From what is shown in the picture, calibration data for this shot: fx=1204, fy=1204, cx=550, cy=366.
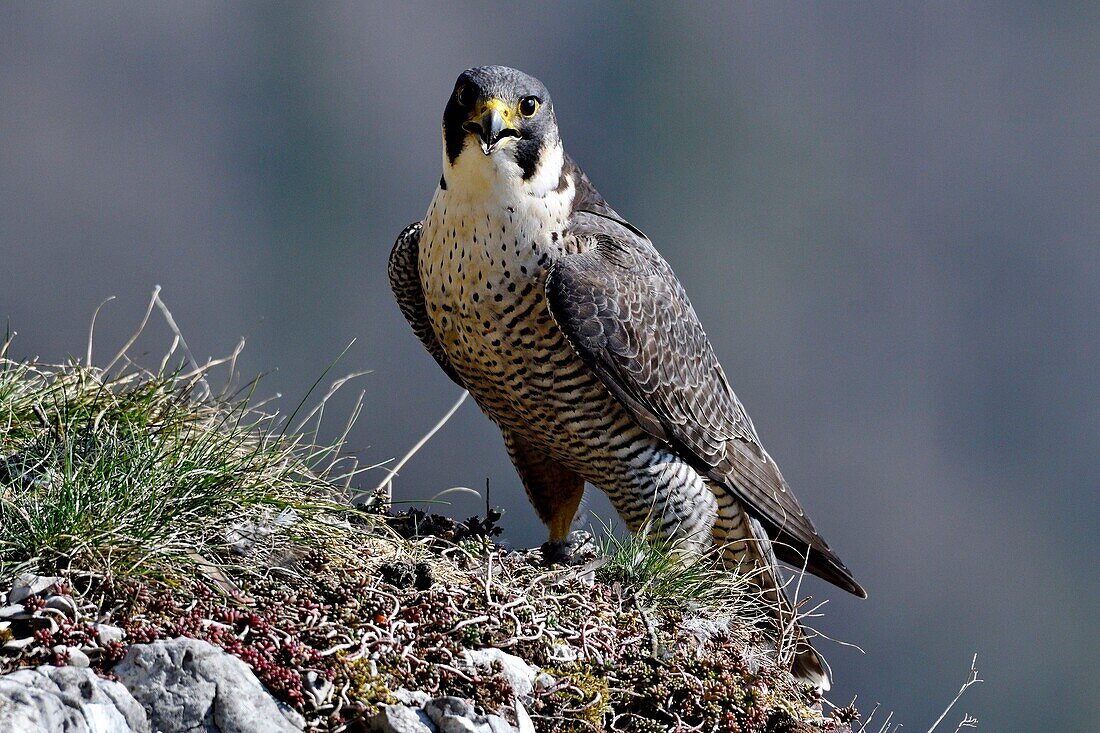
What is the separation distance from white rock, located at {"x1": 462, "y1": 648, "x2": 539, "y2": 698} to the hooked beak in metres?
1.63

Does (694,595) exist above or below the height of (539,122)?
below

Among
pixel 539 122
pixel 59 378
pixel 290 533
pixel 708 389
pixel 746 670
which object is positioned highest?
pixel 539 122

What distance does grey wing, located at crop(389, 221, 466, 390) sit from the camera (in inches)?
176

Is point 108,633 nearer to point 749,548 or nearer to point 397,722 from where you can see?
point 397,722

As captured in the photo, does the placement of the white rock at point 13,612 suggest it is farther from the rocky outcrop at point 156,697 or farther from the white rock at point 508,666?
the white rock at point 508,666

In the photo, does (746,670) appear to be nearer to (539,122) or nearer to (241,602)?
(241,602)

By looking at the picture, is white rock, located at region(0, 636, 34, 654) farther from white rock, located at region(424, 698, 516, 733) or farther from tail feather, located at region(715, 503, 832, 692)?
tail feather, located at region(715, 503, 832, 692)

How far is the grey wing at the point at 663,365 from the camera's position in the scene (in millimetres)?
3998

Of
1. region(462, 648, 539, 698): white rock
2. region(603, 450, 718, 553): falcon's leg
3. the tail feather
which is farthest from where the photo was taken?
the tail feather

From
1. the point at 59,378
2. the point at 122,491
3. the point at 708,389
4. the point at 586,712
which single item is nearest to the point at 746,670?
the point at 586,712

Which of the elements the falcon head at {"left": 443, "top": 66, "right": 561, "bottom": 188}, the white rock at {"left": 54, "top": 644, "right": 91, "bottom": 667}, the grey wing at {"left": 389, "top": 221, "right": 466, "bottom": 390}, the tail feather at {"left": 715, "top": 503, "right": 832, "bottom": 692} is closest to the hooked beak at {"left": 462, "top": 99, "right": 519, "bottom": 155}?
the falcon head at {"left": 443, "top": 66, "right": 561, "bottom": 188}

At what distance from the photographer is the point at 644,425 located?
165 inches

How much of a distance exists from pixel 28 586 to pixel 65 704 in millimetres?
444

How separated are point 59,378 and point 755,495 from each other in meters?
2.44
